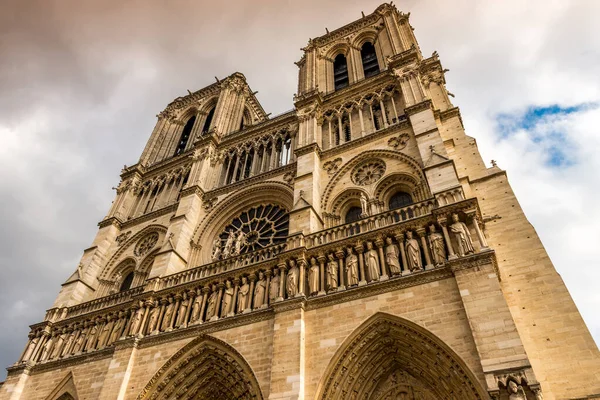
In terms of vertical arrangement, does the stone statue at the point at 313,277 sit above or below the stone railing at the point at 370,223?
below

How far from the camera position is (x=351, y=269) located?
34.9 ft

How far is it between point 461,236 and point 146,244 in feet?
44.1

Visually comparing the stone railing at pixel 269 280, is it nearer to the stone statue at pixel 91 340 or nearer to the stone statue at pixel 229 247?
the stone statue at pixel 91 340

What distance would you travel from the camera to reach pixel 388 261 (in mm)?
10266

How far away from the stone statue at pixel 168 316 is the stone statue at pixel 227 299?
71.0 inches

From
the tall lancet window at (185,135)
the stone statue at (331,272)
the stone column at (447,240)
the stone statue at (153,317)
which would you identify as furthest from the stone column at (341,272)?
the tall lancet window at (185,135)

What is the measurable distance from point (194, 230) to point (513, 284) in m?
11.5

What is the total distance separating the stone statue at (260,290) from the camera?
11344 millimetres

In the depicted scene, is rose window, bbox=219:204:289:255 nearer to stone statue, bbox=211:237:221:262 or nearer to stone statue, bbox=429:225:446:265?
stone statue, bbox=211:237:221:262

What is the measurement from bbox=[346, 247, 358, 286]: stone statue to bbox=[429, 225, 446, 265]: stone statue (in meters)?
1.94

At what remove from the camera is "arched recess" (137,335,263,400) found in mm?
10891

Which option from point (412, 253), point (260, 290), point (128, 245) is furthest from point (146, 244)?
point (412, 253)

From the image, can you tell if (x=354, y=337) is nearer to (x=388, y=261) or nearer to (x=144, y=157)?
(x=388, y=261)

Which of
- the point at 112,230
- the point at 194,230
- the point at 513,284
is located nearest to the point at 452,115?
the point at 513,284
